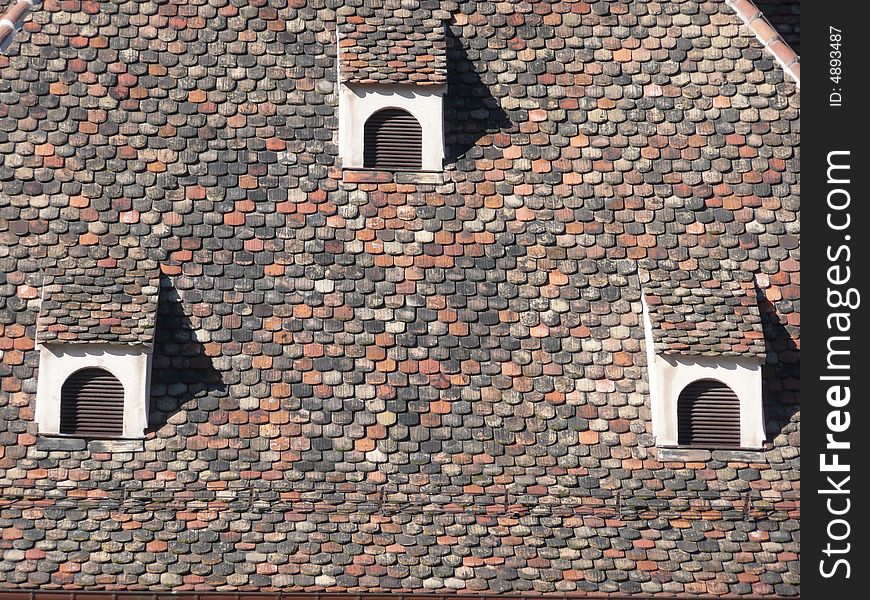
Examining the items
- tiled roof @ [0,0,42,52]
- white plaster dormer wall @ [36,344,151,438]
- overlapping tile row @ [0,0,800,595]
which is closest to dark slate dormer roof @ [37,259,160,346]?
white plaster dormer wall @ [36,344,151,438]

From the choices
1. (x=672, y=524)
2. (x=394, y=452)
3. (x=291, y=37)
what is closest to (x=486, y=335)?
(x=394, y=452)

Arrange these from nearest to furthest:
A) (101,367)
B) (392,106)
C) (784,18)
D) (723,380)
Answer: (101,367)
(723,380)
(392,106)
(784,18)

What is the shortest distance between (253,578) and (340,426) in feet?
6.09

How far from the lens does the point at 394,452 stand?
1703cm

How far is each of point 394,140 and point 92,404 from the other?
169 inches

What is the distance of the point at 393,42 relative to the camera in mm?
18875

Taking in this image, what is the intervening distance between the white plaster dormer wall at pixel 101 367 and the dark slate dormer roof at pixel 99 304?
126mm

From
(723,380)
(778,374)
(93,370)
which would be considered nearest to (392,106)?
(93,370)

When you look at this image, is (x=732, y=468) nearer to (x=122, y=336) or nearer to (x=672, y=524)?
(x=672, y=524)

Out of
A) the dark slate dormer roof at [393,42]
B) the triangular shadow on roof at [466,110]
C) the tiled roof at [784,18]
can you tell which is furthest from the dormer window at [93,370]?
the tiled roof at [784,18]

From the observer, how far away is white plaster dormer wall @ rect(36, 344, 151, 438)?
1698 centimetres

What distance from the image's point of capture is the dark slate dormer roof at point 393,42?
1852 centimetres

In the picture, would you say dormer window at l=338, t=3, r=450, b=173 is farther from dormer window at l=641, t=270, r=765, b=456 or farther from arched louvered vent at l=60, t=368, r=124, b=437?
arched louvered vent at l=60, t=368, r=124, b=437

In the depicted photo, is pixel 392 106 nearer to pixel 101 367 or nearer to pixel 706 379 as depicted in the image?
pixel 101 367
